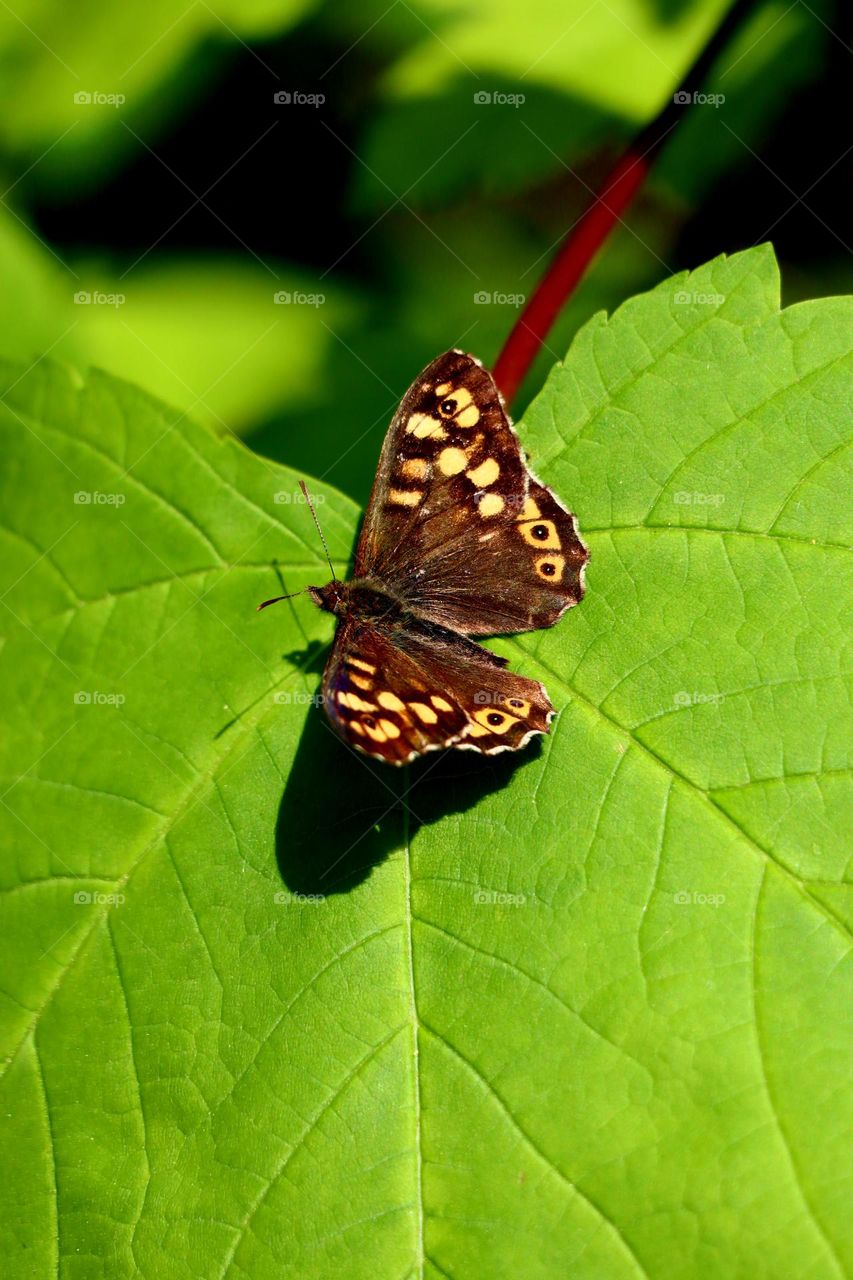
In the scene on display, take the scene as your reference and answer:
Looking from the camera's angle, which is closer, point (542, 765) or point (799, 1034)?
point (799, 1034)

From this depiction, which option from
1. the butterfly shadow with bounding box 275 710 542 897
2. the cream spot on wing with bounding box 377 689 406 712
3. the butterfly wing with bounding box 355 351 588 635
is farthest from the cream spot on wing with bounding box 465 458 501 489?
the butterfly shadow with bounding box 275 710 542 897

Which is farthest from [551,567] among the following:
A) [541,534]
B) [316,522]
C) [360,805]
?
Result: [360,805]

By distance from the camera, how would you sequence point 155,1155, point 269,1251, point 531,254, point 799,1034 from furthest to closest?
point 531,254
point 155,1155
point 269,1251
point 799,1034

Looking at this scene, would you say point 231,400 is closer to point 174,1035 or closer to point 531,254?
point 531,254

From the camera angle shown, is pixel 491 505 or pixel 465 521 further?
pixel 465 521

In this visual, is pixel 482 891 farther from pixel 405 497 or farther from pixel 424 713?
pixel 405 497

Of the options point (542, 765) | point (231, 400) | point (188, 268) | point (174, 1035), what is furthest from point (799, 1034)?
point (188, 268)

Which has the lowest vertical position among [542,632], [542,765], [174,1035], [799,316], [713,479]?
[174,1035]

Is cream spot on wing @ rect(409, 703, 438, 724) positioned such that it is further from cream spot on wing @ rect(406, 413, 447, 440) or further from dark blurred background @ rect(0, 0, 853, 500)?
dark blurred background @ rect(0, 0, 853, 500)
